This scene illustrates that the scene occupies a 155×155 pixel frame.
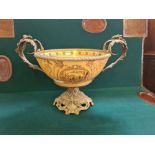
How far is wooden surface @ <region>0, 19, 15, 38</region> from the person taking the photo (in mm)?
1141

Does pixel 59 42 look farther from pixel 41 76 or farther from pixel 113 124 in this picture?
pixel 113 124

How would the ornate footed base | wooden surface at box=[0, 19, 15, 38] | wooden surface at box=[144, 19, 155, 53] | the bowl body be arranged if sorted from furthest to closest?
wooden surface at box=[144, 19, 155, 53] → wooden surface at box=[0, 19, 15, 38] → the ornate footed base → the bowl body

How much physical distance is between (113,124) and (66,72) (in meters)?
0.28

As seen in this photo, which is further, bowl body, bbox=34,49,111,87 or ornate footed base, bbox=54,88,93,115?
ornate footed base, bbox=54,88,93,115

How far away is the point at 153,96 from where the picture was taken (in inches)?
45.6

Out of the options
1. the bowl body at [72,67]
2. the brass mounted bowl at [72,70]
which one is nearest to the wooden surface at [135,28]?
the brass mounted bowl at [72,70]

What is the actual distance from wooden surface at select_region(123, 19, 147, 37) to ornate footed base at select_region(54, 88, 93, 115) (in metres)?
0.45

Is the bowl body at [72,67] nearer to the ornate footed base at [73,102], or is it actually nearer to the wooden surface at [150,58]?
the ornate footed base at [73,102]

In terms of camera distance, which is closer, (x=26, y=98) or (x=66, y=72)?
(x=66, y=72)

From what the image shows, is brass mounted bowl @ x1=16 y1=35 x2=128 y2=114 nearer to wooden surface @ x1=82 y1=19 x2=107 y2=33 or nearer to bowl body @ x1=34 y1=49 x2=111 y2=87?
bowl body @ x1=34 y1=49 x2=111 y2=87

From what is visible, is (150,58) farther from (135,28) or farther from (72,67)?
(72,67)

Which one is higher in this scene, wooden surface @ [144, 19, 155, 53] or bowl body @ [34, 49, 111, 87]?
wooden surface @ [144, 19, 155, 53]

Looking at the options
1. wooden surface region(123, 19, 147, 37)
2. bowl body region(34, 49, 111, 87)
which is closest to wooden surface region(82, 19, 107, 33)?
wooden surface region(123, 19, 147, 37)
